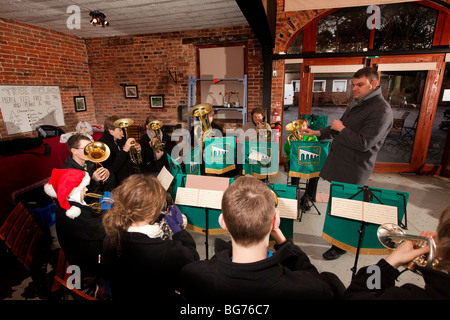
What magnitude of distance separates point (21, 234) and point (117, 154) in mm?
1943

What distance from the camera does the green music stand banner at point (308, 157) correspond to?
3.75m

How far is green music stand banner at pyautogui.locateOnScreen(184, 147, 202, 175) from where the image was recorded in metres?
3.82

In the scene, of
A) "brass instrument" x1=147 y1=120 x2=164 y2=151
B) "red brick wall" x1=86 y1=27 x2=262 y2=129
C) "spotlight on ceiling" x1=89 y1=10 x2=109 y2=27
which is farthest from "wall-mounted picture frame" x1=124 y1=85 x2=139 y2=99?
"brass instrument" x1=147 y1=120 x2=164 y2=151

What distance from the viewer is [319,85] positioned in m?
5.82

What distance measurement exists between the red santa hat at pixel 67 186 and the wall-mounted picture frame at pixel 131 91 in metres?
5.40

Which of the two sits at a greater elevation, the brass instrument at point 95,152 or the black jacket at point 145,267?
the brass instrument at point 95,152

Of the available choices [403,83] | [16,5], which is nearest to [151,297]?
[16,5]

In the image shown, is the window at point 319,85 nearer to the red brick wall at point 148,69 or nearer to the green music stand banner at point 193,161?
the red brick wall at point 148,69

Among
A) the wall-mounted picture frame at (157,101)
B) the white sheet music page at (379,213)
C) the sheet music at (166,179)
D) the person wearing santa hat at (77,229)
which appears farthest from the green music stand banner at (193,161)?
the wall-mounted picture frame at (157,101)

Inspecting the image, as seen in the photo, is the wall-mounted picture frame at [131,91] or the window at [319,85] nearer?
the window at [319,85]

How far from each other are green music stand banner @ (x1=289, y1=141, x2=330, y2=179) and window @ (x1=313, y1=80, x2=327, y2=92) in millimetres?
2615

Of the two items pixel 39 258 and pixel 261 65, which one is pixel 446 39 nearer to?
pixel 261 65

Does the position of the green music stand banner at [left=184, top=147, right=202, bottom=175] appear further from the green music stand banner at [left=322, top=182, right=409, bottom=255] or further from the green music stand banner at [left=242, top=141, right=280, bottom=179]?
the green music stand banner at [left=322, top=182, right=409, bottom=255]

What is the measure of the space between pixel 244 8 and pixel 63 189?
2488 millimetres
